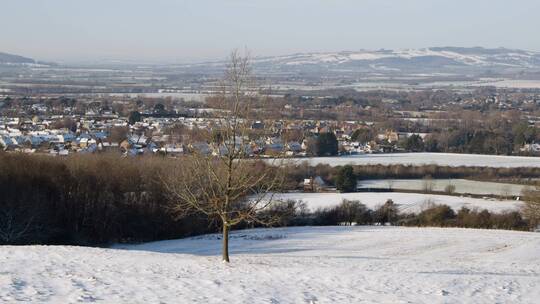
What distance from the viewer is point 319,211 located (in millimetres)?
33156

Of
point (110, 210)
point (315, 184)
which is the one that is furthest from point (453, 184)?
point (110, 210)

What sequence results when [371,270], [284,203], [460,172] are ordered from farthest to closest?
[460,172] → [284,203] → [371,270]

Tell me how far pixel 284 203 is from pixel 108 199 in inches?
320

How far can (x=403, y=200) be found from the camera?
37.0 meters

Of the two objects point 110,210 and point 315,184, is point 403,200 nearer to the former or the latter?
point 315,184

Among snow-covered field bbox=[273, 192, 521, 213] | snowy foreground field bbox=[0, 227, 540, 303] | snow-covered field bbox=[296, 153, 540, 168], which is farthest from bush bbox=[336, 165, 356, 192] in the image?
snowy foreground field bbox=[0, 227, 540, 303]

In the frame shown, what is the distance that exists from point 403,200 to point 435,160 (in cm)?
1651

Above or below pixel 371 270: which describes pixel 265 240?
below

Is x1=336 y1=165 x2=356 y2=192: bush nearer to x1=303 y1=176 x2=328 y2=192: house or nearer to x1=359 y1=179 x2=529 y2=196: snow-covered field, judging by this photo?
x1=303 y1=176 x2=328 y2=192: house

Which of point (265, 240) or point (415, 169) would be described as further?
point (415, 169)

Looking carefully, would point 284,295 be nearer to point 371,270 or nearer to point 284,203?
point 371,270

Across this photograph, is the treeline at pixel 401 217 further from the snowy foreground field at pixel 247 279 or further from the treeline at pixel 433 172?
the snowy foreground field at pixel 247 279

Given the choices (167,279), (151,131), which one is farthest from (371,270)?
(151,131)

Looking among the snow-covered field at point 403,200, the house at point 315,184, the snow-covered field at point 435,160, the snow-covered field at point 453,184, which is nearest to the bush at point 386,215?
the snow-covered field at point 403,200
